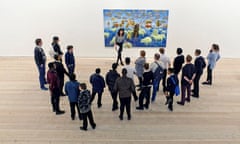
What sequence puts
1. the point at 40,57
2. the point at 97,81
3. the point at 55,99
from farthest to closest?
1. the point at 40,57
2. the point at 55,99
3. the point at 97,81

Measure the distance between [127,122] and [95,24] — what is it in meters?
5.89

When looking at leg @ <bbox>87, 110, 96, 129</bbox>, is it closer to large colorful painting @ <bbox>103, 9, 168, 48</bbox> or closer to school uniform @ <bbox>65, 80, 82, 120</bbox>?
school uniform @ <bbox>65, 80, 82, 120</bbox>

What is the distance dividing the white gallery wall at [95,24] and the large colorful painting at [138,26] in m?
0.21

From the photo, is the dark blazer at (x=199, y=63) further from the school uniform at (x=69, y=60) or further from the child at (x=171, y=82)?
the school uniform at (x=69, y=60)

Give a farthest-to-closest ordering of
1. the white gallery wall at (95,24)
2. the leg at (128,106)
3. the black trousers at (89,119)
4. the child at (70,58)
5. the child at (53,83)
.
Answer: the white gallery wall at (95,24) → the child at (70,58) → the child at (53,83) → the leg at (128,106) → the black trousers at (89,119)

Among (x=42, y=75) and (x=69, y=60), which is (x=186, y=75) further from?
(x=42, y=75)

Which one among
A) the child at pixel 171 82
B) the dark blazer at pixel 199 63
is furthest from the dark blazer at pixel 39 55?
the dark blazer at pixel 199 63

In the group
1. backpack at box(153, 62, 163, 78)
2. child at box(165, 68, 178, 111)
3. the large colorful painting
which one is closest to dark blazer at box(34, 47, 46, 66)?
backpack at box(153, 62, 163, 78)

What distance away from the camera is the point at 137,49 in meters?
11.6

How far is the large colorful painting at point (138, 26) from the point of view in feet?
36.2

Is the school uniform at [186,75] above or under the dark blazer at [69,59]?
under

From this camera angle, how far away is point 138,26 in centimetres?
1123

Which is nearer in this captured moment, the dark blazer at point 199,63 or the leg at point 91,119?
the leg at point 91,119

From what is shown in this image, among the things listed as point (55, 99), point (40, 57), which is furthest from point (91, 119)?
point (40, 57)
